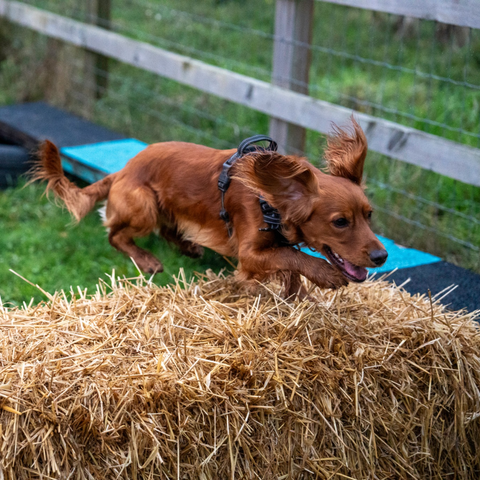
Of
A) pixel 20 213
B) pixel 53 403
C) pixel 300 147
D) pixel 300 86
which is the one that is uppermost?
pixel 300 86

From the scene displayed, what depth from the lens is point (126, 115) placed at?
6.43 metres

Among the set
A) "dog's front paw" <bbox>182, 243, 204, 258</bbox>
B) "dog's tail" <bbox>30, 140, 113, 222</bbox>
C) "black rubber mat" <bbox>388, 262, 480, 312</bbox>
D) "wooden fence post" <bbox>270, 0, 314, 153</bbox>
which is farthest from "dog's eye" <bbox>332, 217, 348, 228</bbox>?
"wooden fence post" <bbox>270, 0, 314, 153</bbox>

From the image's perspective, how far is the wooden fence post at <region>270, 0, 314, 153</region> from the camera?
448 centimetres

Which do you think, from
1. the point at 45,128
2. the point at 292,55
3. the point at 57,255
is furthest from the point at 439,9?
the point at 45,128

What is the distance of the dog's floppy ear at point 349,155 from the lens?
2.59 m

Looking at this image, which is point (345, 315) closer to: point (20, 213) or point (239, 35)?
point (20, 213)

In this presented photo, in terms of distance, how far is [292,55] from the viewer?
4562 mm

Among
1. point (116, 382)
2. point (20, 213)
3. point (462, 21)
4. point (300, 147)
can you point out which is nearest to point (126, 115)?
point (20, 213)

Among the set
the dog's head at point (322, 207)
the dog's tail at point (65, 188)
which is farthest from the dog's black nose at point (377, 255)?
the dog's tail at point (65, 188)

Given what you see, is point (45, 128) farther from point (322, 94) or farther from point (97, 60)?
point (322, 94)

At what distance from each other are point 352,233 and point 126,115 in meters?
4.49

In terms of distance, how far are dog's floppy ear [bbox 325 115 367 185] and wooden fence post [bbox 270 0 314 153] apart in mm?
2013

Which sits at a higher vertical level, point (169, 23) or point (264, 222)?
point (169, 23)

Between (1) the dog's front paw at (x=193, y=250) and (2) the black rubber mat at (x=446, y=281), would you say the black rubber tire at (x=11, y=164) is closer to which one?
(1) the dog's front paw at (x=193, y=250)
